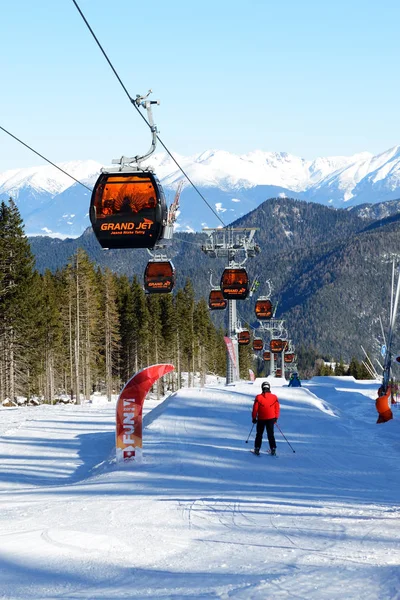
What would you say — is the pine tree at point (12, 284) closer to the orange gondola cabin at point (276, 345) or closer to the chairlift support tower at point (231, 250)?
the chairlift support tower at point (231, 250)

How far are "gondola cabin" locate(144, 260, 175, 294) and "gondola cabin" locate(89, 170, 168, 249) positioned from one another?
61.8 ft

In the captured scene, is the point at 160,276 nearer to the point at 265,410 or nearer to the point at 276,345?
the point at 265,410

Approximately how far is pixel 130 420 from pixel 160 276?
17636 millimetres

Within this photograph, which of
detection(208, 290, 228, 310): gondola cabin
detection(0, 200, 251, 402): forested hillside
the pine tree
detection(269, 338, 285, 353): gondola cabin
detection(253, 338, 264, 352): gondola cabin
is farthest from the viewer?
detection(253, 338, 264, 352): gondola cabin

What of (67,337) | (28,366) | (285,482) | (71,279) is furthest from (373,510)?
(67,337)

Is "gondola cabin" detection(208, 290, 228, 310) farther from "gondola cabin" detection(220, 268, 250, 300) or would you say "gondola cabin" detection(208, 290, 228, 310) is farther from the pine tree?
"gondola cabin" detection(220, 268, 250, 300)

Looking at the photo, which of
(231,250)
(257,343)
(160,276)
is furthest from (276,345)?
(160,276)

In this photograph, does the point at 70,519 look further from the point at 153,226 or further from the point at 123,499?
the point at 153,226

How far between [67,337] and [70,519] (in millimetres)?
60083

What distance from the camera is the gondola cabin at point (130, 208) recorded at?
54.6 ft

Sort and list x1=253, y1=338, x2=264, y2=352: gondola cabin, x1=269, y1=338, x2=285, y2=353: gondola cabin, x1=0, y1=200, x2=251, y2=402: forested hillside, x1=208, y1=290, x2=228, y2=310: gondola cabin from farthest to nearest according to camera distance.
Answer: x1=253, y1=338, x2=264, y2=352: gondola cabin
x1=269, y1=338, x2=285, y2=353: gondola cabin
x1=208, y1=290, x2=228, y2=310: gondola cabin
x1=0, y1=200, x2=251, y2=402: forested hillside

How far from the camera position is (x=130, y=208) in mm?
16734

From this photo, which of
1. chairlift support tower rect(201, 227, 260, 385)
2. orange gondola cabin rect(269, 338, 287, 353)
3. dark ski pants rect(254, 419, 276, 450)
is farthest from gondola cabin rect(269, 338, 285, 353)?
dark ski pants rect(254, 419, 276, 450)

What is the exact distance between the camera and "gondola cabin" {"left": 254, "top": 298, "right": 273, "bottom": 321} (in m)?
65.4
